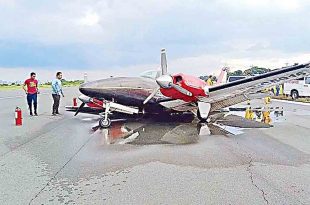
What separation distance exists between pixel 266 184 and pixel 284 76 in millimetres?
8065

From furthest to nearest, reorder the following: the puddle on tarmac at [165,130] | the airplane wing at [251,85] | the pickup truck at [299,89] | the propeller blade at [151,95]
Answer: the pickup truck at [299,89] < the propeller blade at [151,95] < the airplane wing at [251,85] < the puddle on tarmac at [165,130]

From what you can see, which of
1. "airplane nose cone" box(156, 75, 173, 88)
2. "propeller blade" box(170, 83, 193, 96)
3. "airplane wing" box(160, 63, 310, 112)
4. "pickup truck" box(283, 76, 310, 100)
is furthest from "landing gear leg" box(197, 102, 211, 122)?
"pickup truck" box(283, 76, 310, 100)

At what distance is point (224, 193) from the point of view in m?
4.75

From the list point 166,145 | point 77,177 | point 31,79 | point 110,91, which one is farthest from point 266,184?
point 31,79

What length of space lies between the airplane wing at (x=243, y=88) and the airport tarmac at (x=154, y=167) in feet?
6.74

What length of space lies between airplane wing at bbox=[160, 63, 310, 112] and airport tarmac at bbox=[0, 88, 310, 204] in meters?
2.05

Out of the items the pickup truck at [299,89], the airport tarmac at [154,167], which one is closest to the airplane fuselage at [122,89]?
the airport tarmac at [154,167]

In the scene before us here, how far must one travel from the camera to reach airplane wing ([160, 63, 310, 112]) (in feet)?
40.2

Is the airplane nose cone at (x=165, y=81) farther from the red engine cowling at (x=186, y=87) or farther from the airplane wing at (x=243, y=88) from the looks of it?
the airplane wing at (x=243, y=88)

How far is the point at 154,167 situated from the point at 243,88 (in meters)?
7.31

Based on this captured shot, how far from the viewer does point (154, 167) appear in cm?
631

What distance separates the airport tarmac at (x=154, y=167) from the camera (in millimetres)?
4668

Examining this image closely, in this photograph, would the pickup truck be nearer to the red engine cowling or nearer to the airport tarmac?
the red engine cowling

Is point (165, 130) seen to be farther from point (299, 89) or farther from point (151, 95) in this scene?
point (299, 89)
